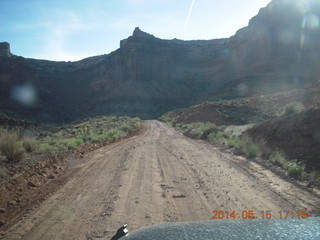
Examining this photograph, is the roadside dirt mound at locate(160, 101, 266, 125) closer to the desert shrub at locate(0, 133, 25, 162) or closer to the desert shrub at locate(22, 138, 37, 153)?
the desert shrub at locate(22, 138, 37, 153)

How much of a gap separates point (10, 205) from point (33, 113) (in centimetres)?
7564

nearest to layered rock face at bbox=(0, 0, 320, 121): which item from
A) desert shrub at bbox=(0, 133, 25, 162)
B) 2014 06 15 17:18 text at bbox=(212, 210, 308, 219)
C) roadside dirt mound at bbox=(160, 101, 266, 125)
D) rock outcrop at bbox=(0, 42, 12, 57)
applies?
rock outcrop at bbox=(0, 42, 12, 57)

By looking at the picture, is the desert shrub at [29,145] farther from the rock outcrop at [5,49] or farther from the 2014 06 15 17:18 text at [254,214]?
the rock outcrop at [5,49]

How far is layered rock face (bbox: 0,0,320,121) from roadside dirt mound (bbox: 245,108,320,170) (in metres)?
40.3

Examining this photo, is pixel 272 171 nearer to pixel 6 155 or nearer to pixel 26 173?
pixel 26 173

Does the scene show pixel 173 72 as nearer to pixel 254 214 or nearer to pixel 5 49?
pixel 5 49

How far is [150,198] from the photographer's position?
18.2ft

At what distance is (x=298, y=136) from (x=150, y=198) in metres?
Answer: 7.91

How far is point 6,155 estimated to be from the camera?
905 cm

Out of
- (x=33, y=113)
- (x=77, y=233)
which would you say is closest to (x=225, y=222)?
(x=77, y=233)

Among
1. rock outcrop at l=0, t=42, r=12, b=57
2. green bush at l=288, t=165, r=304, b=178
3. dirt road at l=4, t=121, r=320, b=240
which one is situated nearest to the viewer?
dirt road at l=4, t=121, r=320, b=240

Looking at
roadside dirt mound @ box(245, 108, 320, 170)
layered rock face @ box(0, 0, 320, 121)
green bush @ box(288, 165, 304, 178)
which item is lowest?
green bush @ box(288, 165, 304, 178)

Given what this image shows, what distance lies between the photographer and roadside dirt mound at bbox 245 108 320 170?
9016 millimetres

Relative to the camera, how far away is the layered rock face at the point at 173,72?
211 ft
